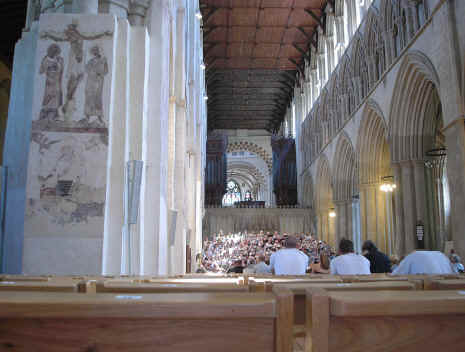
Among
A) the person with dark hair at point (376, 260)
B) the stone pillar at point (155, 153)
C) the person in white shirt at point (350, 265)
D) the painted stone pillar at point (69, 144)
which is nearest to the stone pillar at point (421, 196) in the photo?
the person with dark hair at point (376, 260)

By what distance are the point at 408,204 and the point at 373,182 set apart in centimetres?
350

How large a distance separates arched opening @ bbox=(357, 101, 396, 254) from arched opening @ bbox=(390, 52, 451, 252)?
2.45 meters

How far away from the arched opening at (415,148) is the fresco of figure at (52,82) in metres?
9.29

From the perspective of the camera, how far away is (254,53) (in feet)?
82.3

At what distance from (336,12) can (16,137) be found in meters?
15.9

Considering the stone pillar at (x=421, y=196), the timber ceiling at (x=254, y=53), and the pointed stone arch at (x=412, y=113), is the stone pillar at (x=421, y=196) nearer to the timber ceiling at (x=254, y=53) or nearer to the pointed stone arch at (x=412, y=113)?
the pointed stone arch at (x=412, y=113)

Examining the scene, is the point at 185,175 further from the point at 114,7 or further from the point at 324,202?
the point at 324,202

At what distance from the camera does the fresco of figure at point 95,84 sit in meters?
5.59

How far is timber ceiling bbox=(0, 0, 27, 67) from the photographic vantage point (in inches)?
476

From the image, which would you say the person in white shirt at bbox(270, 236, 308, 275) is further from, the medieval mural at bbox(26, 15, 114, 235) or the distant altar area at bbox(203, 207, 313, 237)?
the distant altar area at bbox(203, 207, 313, 237)

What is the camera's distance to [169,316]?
2.84 feet

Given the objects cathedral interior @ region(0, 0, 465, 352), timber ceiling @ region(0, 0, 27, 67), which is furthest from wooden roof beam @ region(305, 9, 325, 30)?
timber ceiling @ region(0, 0, 27, 67)

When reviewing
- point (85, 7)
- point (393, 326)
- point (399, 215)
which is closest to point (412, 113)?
point (399, 215)

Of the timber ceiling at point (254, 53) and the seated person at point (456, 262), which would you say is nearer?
the seated person at point (456, 262)
